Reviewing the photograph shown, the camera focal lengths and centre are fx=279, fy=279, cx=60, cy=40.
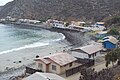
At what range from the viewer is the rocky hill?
86.8 meters

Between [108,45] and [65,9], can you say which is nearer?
[108,45]

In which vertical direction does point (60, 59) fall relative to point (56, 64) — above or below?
above

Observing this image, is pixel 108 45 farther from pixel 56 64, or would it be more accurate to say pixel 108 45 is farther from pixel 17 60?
pixel 56 64

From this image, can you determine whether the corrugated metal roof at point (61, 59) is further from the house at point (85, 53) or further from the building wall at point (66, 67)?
the house at point (85, 53)

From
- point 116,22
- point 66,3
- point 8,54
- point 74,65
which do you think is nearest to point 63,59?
point 74,65

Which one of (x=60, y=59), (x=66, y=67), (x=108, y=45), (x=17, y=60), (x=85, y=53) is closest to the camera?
(x=66, y=67)

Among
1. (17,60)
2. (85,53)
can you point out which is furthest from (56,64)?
(17,60)

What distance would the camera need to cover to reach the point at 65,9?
99375 millimetres

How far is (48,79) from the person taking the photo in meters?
19.9

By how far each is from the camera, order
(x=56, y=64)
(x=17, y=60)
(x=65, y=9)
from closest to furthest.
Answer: (x=56, y=64) < (x=17, y=60) < (x=65, y=9)

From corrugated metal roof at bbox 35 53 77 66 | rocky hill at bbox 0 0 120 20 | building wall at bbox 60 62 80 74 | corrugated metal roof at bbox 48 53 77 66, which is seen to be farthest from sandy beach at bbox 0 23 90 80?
rocky hill at bbox 0 0 120 20

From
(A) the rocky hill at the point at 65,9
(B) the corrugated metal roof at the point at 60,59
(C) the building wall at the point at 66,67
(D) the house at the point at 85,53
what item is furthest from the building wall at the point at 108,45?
(A) the rocky hill at the point at 65,9

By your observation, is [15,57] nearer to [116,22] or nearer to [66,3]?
[116,22]

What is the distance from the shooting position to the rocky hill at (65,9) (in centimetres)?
8681
